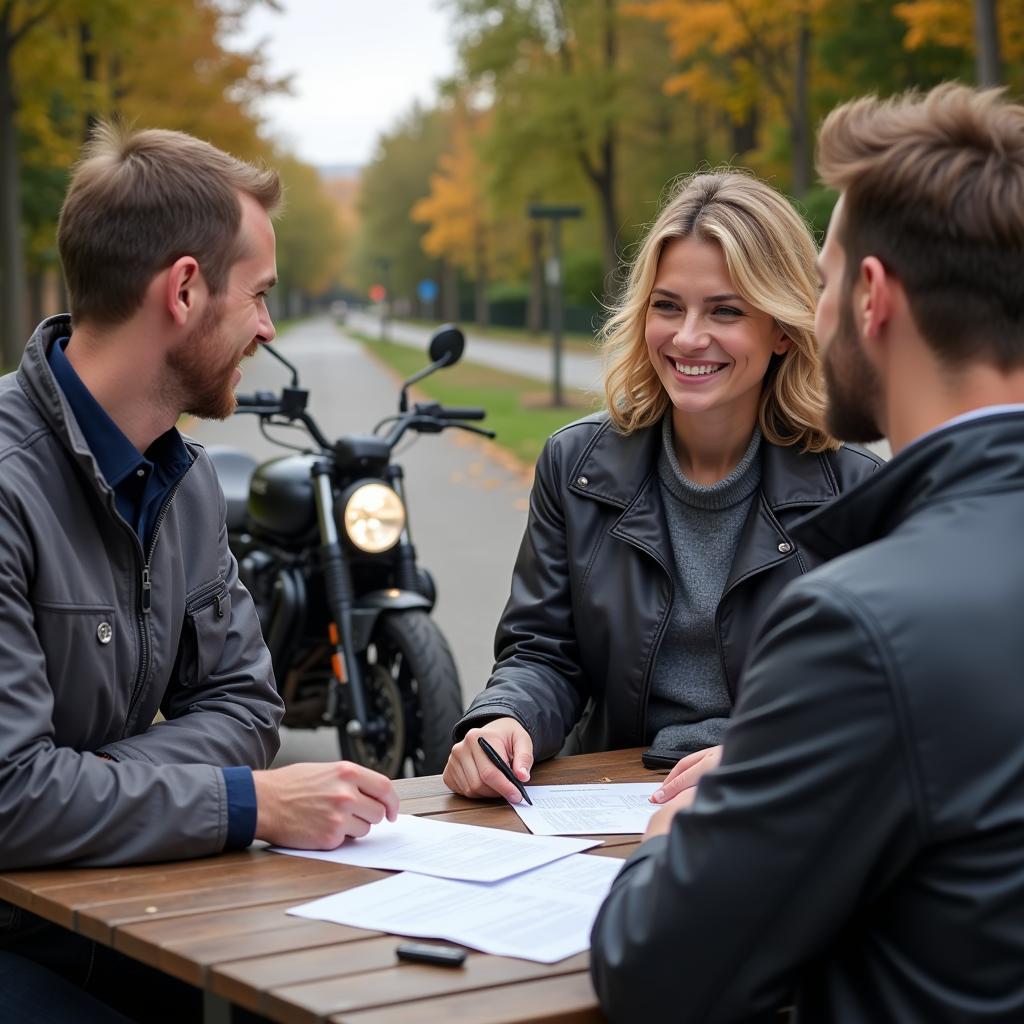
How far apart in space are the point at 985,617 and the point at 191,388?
1.61m

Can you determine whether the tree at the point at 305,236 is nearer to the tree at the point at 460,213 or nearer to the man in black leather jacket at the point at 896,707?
the tree at the point at 460,213

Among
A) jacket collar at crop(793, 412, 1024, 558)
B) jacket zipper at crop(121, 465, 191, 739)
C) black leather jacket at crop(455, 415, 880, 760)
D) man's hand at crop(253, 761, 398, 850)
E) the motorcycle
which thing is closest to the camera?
jacket collar at crop(793, 412, 1024, 558)

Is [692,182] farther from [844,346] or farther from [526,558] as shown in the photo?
[844,346]

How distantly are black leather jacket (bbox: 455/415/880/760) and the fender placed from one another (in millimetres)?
1630

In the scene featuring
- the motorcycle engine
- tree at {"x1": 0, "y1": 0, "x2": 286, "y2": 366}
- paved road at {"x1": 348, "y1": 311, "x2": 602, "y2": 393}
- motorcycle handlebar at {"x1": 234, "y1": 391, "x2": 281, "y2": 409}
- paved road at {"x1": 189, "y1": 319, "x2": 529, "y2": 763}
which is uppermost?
tree at {"x1": 0, "y1": 0, "x2": 286, "y2": 366}

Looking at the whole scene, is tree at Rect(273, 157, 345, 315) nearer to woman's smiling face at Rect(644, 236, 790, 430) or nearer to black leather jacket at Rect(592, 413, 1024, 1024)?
woman's smiling face at Rect(644, 236, 790, 430)

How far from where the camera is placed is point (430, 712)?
485 cm

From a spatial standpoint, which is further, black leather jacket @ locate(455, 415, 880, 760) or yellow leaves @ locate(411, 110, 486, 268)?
yellow leaves @ locate(411, 110, 486, 268)

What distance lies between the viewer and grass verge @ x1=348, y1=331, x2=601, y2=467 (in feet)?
59.0

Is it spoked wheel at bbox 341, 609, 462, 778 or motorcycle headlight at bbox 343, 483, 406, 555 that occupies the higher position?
motorcycle headlight at bbox 343, 483, 406, 555

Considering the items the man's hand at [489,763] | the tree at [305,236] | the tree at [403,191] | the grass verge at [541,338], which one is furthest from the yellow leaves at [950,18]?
the tree at [403,191]

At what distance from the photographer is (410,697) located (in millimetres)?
5059

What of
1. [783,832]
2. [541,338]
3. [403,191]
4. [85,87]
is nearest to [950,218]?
[783,832]

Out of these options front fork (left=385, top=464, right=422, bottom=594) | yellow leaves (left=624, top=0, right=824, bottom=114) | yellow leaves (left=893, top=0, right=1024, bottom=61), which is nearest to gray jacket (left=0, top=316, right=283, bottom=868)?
front fork (left=385, top=464, right=422, bottom=594)
